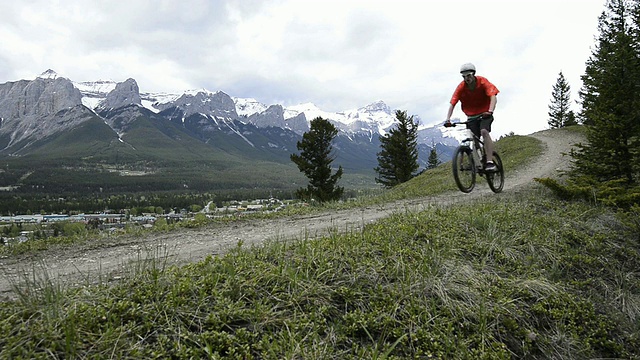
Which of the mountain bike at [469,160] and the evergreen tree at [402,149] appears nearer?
the mountain bike at [469,160]

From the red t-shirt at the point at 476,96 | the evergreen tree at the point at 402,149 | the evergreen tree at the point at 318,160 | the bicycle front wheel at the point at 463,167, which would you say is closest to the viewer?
the red t-shirt at the point at 476,96

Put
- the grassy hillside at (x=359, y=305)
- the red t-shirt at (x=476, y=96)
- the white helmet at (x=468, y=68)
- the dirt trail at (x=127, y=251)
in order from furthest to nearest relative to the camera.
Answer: the red t-shirt at (x=476, y=96), the white helmet at (x=468, y=68), the dirt trail at (x=127, y=251), the grassy hillside at (x=359, y=305)

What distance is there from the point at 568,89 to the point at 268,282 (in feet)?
234

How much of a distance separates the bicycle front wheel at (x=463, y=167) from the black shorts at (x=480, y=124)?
515 mm

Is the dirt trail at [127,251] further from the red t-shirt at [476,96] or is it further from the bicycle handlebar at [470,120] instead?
the red t-shirt at [476,96]

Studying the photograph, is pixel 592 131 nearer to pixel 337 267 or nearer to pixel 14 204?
pixel 337 267

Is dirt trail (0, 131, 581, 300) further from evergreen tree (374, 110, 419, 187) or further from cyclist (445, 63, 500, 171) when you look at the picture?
evergreen tree (374, 110, 419, 187)

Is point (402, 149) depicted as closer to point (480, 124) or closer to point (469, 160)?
point (469, 160)

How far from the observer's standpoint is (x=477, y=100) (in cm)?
880

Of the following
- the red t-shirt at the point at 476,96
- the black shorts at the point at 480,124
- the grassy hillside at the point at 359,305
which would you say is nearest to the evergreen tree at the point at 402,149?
the black shorts at the point at 480,124

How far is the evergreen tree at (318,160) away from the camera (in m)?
32.3

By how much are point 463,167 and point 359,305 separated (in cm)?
694

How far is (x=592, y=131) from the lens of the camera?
1028 centimetres

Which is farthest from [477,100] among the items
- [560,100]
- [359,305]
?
[560,100]
